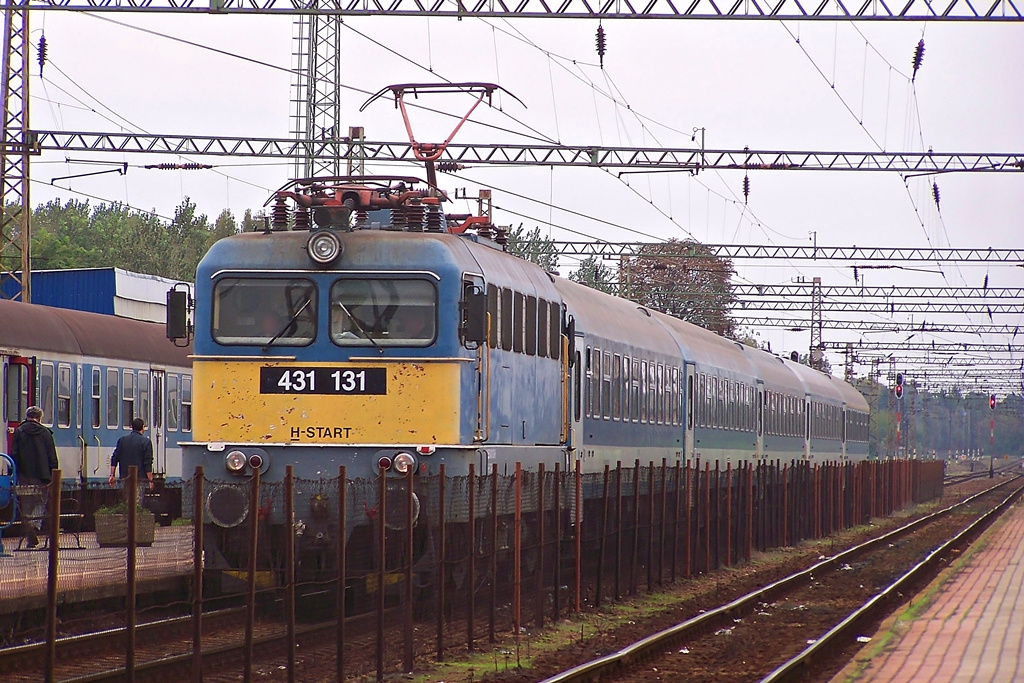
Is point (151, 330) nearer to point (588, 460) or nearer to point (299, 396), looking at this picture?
point (588, 460)

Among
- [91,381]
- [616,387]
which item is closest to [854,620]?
[616,387]

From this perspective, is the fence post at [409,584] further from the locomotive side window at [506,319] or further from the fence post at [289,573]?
the locomotive side window at [506,319]

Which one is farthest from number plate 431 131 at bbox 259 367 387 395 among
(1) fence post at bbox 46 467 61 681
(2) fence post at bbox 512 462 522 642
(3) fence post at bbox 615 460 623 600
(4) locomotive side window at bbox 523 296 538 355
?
(1) fence post at bbox 46 467 61 681

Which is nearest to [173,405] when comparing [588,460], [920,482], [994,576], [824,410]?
[588,460]

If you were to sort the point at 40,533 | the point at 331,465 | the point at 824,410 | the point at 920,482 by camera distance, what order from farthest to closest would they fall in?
the point at 920,482 < the point at 824,410 < the point at 331,465 < the point at 40,533

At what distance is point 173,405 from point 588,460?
36.4 ft

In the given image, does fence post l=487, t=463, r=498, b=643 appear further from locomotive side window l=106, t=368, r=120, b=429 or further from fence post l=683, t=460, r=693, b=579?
locomotive side window l=106, t=368, r=120, b=429

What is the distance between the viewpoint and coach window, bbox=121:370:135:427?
26.7 meters

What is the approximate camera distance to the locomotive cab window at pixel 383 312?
14.6 m

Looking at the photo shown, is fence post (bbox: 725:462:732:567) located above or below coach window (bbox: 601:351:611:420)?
below

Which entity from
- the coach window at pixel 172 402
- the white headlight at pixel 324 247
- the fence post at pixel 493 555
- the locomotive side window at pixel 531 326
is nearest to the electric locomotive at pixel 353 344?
the white headlight at pixel 324 247

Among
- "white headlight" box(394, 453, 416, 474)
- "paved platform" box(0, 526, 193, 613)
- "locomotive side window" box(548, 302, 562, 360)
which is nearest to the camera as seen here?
"paved platform" box(0, 526, 193, 613)

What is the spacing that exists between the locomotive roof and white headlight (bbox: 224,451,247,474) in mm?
8470

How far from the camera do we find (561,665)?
13156 mm
